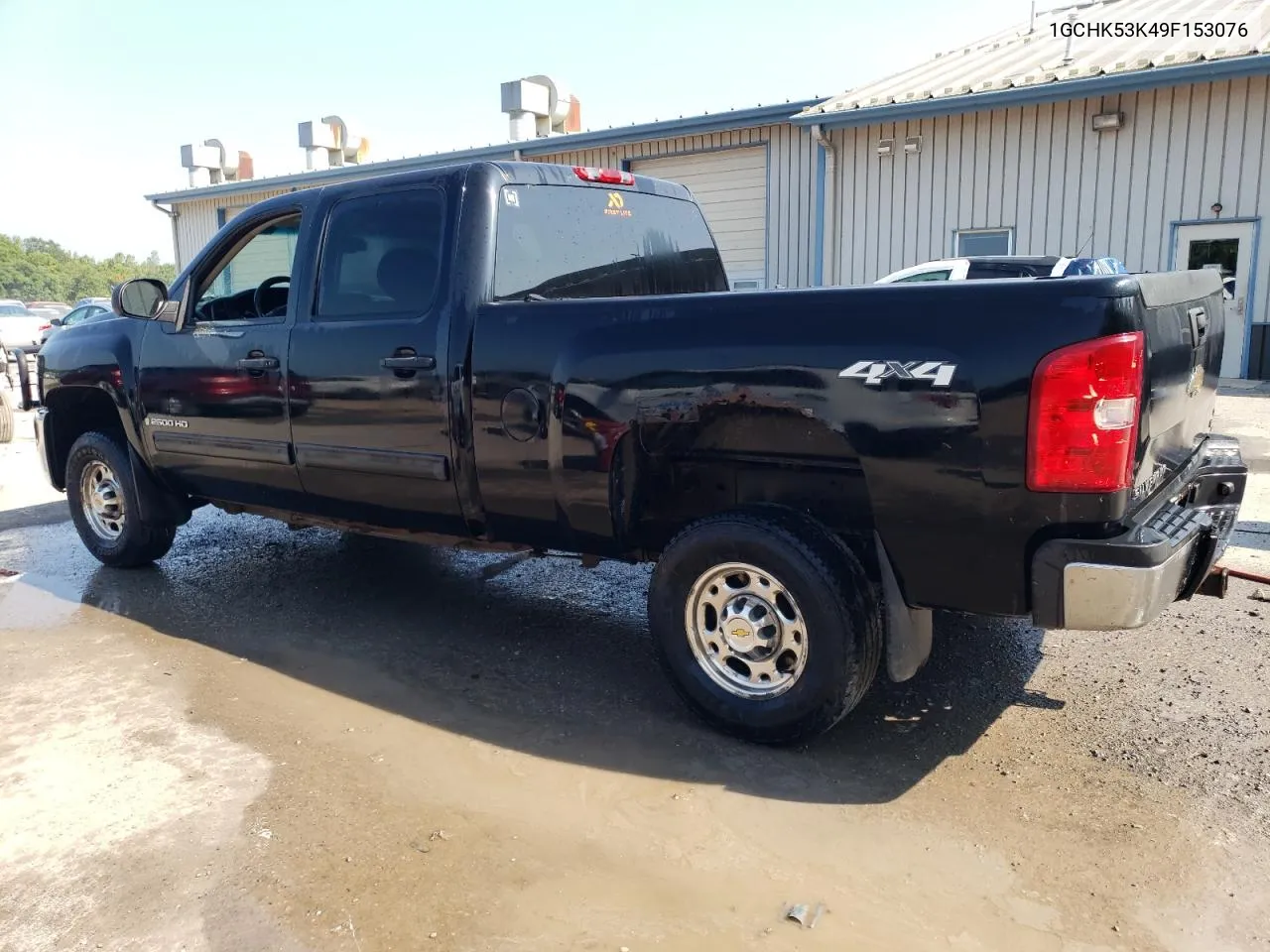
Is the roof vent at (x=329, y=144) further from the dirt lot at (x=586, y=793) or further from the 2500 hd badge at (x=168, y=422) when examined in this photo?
the dirt lot at (x=586, y=793)

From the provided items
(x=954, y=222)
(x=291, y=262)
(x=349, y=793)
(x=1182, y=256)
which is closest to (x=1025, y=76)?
(x=954, y=222)

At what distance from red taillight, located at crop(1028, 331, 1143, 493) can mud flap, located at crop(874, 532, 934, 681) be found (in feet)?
2.00

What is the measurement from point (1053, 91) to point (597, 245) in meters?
10.9

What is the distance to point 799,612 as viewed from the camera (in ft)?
10.8

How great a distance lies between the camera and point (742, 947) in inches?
96.9

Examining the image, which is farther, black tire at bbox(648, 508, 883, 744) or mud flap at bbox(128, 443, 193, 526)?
mud flap at bbox(128, 443, 193, 526)

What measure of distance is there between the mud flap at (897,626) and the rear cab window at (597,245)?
1.90 meters

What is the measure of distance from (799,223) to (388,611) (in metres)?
12.8

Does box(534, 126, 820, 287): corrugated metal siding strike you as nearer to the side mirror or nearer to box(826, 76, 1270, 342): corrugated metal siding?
box(826, 76, 1270, 342): corrugated metal siding

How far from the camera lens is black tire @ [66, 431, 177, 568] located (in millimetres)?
5645

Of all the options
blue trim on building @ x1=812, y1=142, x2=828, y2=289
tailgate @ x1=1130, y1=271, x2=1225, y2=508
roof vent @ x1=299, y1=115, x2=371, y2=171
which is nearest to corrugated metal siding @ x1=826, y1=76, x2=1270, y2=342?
blue trim on building @ x1=812, y1=142, x2=828, y2=289

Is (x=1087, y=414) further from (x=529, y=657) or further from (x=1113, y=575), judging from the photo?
(x=529, y=657)

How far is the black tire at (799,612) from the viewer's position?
3221 millimetres

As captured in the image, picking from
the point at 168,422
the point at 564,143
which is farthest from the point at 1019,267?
the point at 564,143
